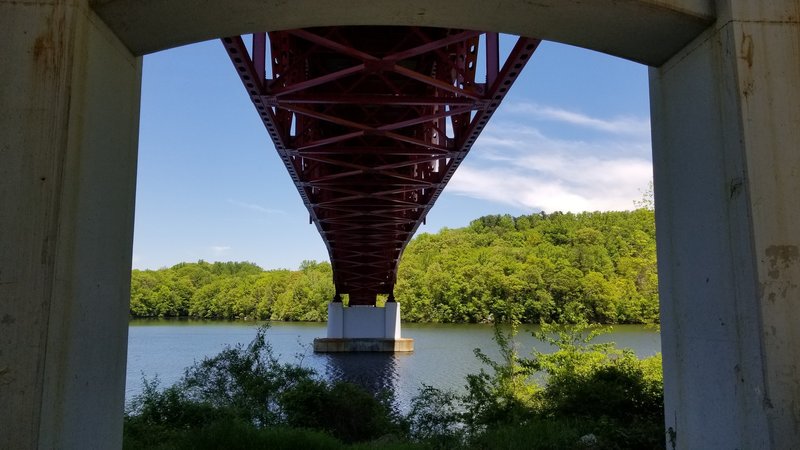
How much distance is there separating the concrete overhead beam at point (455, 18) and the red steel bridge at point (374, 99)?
431cm


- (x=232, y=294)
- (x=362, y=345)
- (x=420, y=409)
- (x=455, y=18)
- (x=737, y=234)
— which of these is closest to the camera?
(x=737, y=234)

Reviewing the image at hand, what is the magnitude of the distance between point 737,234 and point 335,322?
45520 millimetres

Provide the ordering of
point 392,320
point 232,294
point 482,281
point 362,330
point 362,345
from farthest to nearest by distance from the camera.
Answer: point 232,294
point 482,281
point 362,330
point 392,320
point 362,345

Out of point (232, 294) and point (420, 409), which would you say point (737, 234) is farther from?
point (232, 294)

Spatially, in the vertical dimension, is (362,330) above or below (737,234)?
below

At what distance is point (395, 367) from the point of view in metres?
34.4

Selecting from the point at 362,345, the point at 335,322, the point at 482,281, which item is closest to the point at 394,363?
the point at 362,345

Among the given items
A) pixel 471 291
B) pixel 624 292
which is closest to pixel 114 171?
pixel 624 292

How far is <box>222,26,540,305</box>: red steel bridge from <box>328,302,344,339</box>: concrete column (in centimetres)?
2760

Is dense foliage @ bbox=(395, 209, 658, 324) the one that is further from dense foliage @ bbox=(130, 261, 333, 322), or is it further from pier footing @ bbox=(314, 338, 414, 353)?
pier footing @ bbox=(314, 338, 414, 353)

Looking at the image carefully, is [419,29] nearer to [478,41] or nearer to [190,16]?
[478,41]

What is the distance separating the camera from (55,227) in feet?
9.38

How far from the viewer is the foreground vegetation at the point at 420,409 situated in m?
6.84

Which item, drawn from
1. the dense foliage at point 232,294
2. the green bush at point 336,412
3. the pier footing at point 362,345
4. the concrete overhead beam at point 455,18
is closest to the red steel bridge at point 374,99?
the concrete overhead beam at point 455,18
